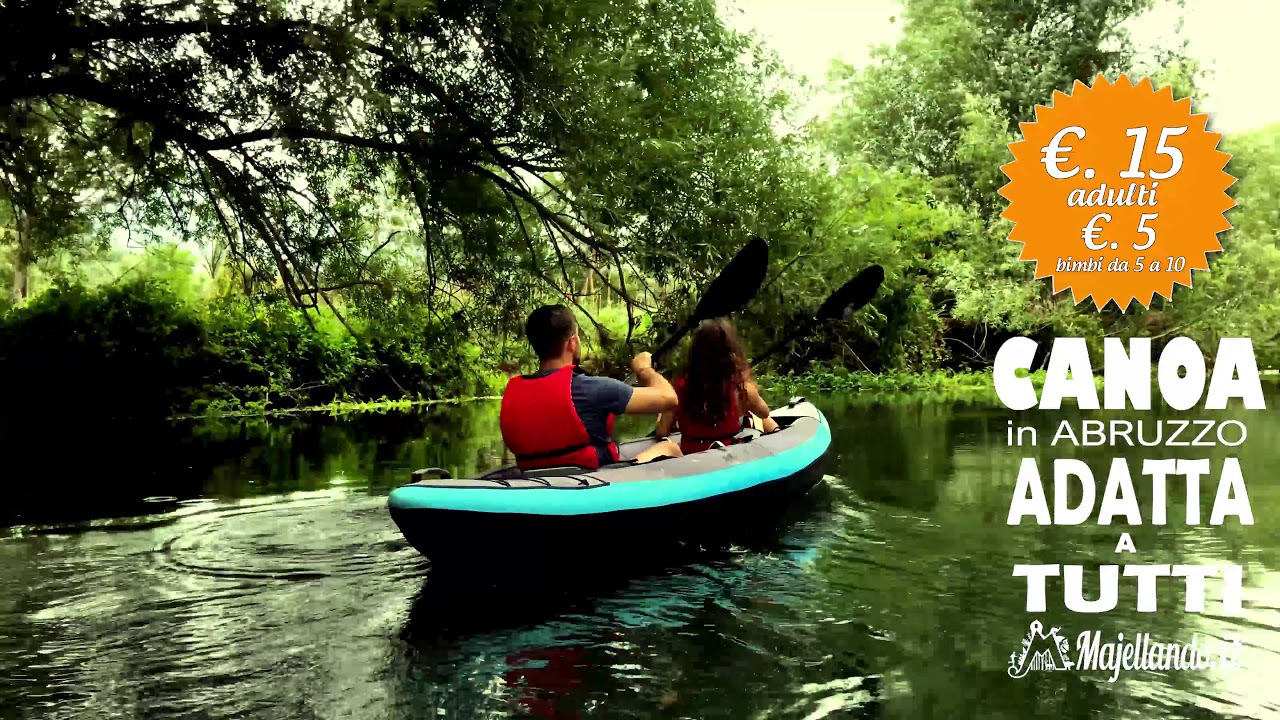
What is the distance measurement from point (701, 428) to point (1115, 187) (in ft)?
48.0

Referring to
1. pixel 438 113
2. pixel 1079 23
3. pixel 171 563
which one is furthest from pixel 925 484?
pixel 1079 23

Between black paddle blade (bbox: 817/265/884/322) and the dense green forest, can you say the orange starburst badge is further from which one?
black paddle blade (bbox: 817/265/884/322)

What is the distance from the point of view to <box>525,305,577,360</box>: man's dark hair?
18.1ft

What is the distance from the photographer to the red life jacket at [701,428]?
7066mm

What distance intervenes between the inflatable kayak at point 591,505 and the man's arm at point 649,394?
0.30m

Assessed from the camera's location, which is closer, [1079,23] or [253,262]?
[253,262]

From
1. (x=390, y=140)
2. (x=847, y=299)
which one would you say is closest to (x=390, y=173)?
(x=390, y=140)

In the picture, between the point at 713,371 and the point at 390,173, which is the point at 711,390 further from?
the point at 390,173

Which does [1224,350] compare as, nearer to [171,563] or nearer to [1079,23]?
[171,563]

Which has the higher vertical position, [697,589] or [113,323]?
[113,323]

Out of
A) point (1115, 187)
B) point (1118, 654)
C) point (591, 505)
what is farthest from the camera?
point (1115, 187)

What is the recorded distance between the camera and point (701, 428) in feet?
23.2

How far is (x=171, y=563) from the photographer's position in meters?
5.95

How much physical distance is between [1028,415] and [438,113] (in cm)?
1102
